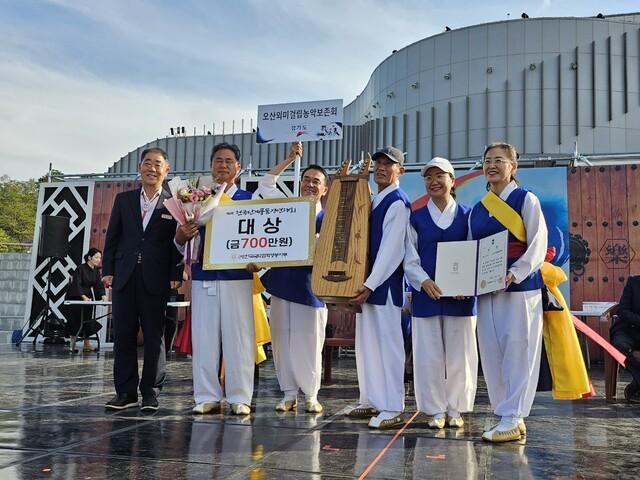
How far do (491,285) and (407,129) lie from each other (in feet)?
37.8

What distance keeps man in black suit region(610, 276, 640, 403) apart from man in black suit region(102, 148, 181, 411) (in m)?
3.36

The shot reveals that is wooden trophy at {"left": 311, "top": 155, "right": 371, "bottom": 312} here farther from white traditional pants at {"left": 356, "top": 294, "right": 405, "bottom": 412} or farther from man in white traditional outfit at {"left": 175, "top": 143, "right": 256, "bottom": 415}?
man in white traditional outfit at {"left": 175, "top": 143, "right": 256, "bottom": 415}

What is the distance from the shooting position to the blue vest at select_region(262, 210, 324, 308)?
3404 mm

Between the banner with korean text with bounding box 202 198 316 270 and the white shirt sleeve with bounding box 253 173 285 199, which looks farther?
the white shirt sleeve with bounding box 253 173 285 199

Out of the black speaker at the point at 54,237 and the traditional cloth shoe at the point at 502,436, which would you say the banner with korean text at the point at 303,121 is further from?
the traditional cloth shoe at the point at 502,436

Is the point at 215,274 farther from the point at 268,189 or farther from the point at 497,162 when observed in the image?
the point at 497,162

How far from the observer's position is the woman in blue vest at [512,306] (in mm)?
2713

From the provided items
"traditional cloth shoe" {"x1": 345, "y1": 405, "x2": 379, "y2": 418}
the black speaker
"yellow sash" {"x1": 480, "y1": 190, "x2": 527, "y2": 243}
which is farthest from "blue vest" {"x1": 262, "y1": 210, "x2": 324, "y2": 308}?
the black speaker

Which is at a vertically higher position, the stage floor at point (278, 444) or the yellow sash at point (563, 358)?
the yellow sash at point (563, 358)

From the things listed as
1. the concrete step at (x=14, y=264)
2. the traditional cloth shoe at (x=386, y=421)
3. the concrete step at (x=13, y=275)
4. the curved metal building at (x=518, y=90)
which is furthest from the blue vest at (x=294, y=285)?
the concrete step at (x=14, y=264)

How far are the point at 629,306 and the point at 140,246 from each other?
373cm

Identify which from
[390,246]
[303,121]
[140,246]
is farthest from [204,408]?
[303,121]

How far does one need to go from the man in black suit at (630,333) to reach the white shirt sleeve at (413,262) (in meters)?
2.31

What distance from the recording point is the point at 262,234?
3.31 meters
